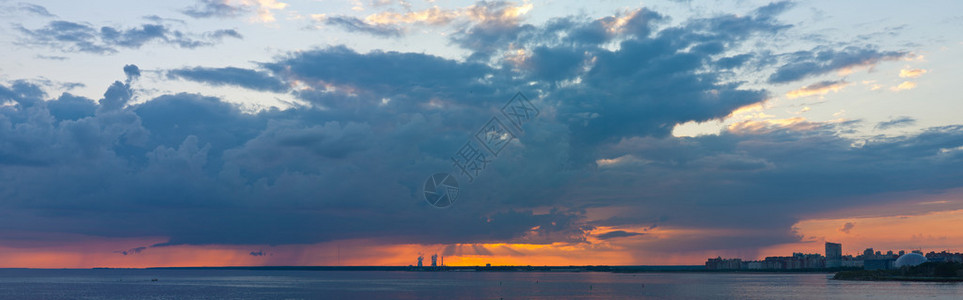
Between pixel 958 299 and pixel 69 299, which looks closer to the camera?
pixel 958 299

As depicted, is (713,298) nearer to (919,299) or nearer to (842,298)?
(842,298)

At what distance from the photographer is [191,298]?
182m

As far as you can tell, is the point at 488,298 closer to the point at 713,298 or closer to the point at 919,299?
the point at 713,298

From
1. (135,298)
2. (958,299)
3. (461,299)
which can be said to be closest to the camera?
(958,299)

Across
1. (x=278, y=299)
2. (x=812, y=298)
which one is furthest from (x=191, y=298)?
(x=812, y=298)

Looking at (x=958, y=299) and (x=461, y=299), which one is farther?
(x=461, y=299)

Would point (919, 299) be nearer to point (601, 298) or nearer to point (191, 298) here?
point (601, 298)

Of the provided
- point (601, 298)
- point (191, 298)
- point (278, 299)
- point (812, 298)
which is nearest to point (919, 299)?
point (812, 298)

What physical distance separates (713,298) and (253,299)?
4454 inches

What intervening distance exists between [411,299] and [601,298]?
154 feet

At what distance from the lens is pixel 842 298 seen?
170m

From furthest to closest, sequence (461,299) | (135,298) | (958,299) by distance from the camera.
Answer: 1. (135,298)
2. (461,299)
3. (958,299)

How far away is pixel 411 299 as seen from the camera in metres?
172

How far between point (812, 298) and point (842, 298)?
6.70m
